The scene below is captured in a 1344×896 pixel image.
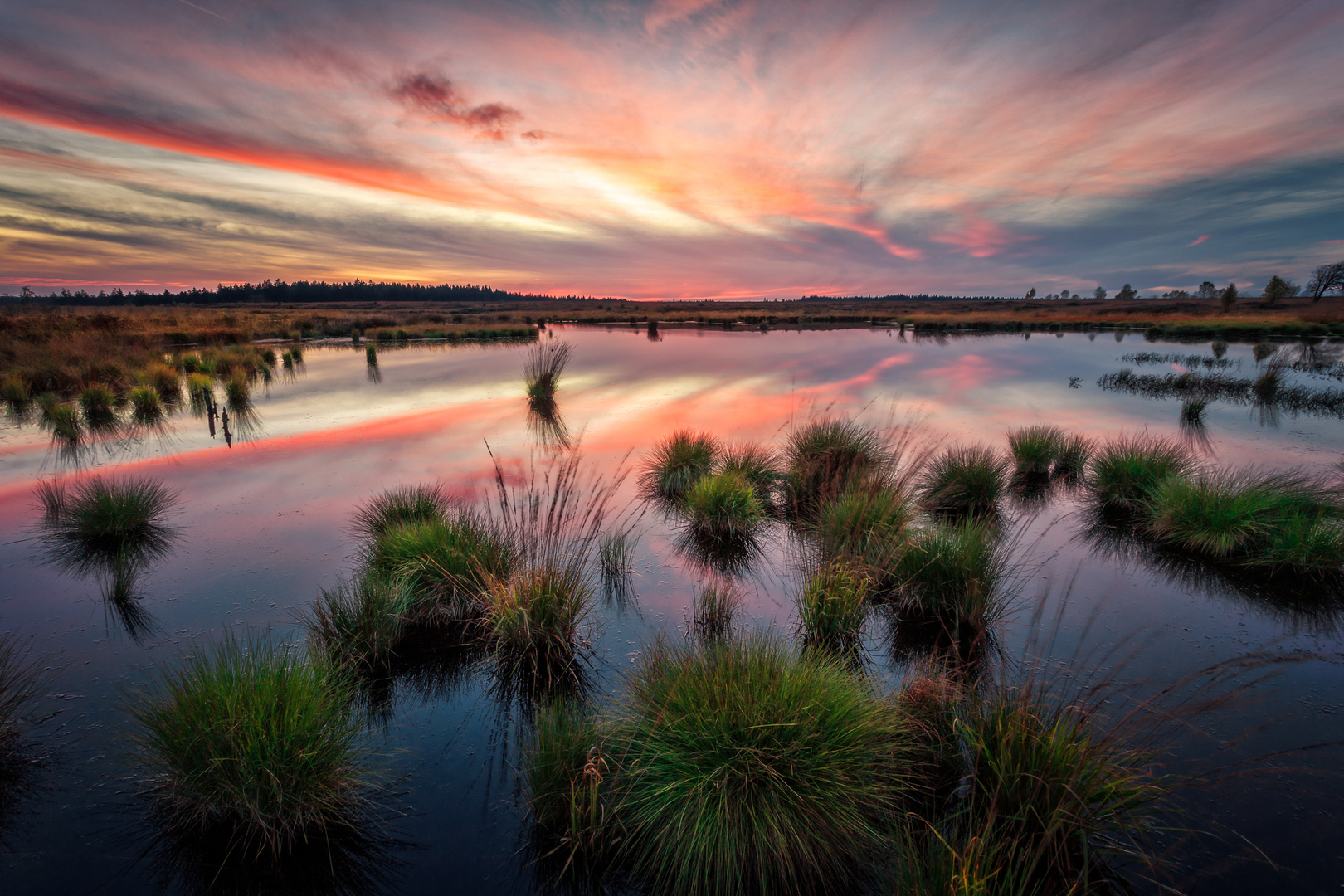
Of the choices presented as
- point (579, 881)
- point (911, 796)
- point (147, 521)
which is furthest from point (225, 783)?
point (147, 521)

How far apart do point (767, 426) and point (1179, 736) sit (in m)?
8.93

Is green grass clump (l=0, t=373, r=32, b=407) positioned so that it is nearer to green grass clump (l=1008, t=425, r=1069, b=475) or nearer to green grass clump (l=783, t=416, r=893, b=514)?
green grass clump (l=783, t=416, r=893, b=514)

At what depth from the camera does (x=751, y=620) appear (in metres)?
4.80

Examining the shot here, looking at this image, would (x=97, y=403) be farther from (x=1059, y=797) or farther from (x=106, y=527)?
(x=1059, y=797)

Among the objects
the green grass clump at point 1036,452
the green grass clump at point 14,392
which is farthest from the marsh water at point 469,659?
the green grass clump at point 14,392

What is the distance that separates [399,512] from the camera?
232 inches

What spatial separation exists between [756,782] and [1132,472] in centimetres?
810

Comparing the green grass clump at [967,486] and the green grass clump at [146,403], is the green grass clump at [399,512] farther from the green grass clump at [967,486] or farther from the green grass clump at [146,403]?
the green grass clump at [146,403]

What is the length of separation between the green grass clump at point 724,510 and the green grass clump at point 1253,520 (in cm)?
492

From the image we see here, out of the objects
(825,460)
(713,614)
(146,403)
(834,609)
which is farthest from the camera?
(146,403)

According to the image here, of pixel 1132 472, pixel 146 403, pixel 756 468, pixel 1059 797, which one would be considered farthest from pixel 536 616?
pixel 146 403

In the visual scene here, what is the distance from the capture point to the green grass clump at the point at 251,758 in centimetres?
263

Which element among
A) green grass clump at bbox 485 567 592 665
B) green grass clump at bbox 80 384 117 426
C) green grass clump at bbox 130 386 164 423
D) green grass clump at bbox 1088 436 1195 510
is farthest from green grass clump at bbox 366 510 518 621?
green grass clump at bbox 80 384 117 426

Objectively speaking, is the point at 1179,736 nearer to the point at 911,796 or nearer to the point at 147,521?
the point at 911,796
